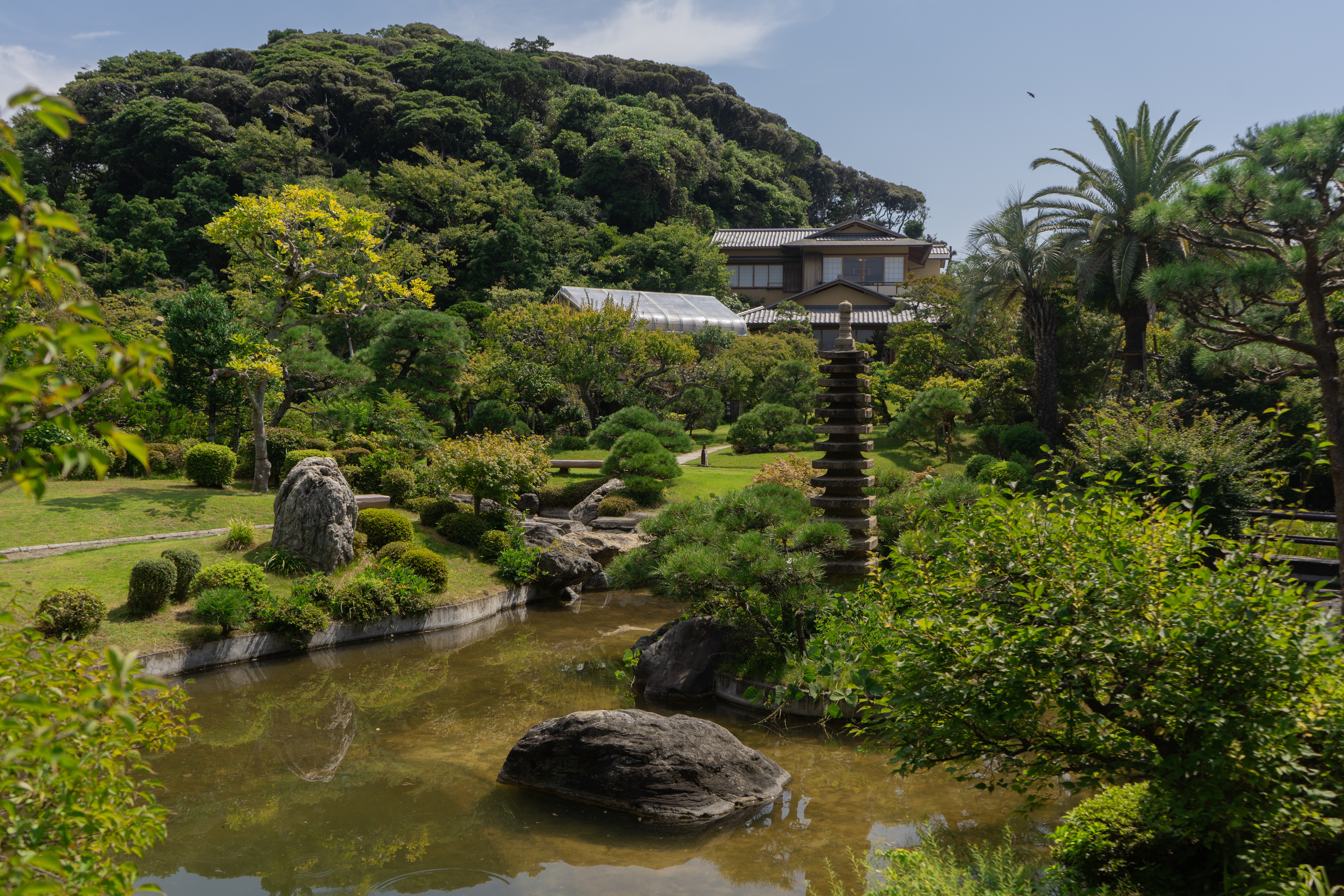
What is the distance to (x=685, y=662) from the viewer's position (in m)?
11.9

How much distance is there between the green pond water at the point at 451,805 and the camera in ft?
23.5

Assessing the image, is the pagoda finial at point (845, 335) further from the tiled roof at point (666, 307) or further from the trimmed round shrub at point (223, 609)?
the tiled roof at point (666, 307)

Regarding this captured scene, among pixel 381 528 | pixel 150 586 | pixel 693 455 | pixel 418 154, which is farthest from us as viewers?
pixel 418 154

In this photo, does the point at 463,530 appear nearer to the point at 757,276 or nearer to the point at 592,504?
the point at 592,504

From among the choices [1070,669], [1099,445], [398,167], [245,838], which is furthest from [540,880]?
[398,167]

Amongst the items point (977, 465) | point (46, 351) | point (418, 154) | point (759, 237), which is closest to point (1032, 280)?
point (977, 465)

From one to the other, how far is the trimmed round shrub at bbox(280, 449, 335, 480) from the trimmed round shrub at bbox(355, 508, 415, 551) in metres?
2.07

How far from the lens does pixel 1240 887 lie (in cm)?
436

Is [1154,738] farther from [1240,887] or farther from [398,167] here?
[398,167]

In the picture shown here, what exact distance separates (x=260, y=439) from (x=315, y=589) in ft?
19.0

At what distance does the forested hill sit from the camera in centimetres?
4269

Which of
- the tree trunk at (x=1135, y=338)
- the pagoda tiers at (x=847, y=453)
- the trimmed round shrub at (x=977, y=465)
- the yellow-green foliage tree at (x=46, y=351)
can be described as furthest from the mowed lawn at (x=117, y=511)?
the tree trunk at (x=1135, y=338)

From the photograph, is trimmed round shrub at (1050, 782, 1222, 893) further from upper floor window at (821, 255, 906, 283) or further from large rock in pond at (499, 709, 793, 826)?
upper floor window at (821, 255, 906, 283)

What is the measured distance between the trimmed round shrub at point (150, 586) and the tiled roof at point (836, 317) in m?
34.1
